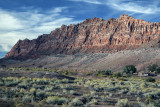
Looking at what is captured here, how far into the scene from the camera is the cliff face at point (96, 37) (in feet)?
368

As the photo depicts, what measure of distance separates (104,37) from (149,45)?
38048mm

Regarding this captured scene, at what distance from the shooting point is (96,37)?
137375 millimetres

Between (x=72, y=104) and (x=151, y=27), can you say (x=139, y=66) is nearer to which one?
(x=151, y=27)

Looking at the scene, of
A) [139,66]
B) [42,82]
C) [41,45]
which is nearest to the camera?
[42,82]

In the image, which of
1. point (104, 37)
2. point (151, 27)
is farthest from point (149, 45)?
point (104, 37)

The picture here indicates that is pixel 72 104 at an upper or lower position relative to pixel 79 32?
lower

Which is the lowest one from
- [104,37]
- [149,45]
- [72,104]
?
[72,104]

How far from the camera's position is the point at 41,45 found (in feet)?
554

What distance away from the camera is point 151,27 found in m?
111

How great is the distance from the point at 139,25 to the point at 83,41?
4447 cm

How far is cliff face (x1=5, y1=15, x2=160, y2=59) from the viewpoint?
112 metres

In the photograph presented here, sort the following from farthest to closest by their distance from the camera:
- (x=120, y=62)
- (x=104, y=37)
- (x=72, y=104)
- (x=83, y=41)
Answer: (x=83, y=41)
(x=104, y=37)
(x=120, y=62)
(x=72, y=104)

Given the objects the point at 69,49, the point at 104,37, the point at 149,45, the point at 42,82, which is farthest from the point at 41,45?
the point at 42,82

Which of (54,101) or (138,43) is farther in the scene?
(138,43)
